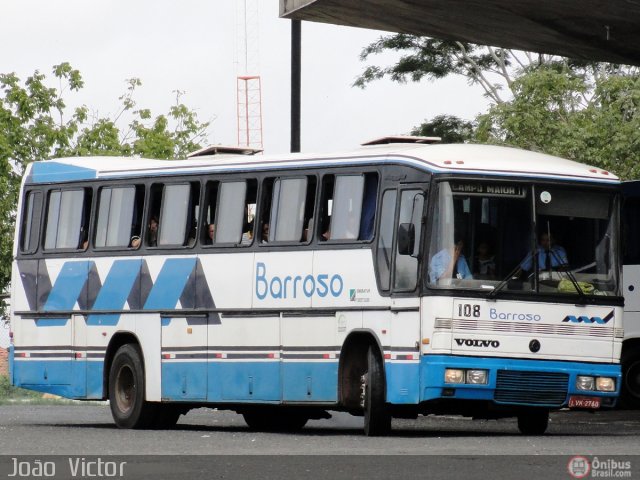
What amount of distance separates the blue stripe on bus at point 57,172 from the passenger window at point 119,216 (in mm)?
482

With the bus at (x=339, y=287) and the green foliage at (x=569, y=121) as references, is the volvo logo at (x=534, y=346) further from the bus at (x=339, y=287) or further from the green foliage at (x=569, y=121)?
the green foliage at (x=569, y=121)

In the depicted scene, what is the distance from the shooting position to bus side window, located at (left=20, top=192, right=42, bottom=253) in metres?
24.2

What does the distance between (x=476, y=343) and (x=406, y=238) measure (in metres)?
1.32

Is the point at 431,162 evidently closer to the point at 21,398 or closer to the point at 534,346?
the point at 534,346

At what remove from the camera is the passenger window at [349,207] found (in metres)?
19.5

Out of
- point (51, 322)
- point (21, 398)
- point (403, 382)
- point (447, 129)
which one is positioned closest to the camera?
point (403, 382)

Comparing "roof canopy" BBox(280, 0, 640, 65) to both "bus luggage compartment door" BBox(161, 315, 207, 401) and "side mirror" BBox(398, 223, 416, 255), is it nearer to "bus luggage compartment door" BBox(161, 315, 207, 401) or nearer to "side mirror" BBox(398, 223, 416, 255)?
"bus luggage compartment door" BBox(161, 315, 207, 401)

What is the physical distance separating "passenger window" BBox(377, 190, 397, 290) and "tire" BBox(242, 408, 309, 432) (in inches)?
158

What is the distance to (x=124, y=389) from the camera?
897 inches

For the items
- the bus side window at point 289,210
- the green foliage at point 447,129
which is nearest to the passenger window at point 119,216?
the bus side window at point 289,210

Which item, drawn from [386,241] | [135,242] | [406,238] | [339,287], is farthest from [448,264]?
[135,242]

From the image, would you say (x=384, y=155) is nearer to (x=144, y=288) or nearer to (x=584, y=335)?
(x=584, y=335)

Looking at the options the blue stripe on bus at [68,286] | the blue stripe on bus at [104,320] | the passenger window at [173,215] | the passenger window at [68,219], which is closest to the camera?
the passenger window at [173,215]

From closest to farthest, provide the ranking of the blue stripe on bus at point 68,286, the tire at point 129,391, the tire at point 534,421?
the tire at point 534,421
the tire at point 129,391
the blue stripe on bus at point 68,286
